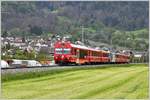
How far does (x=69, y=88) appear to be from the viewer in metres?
19.7

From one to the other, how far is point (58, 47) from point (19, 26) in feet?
32.4

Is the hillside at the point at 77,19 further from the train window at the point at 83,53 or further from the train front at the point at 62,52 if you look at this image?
the train window at the point at 83,53

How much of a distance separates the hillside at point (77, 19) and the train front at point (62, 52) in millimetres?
4408

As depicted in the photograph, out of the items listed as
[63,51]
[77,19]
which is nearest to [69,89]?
[63,51]

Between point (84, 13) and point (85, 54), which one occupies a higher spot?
point (84, 13)

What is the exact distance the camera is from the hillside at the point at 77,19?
5087cm

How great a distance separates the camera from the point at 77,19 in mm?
71938

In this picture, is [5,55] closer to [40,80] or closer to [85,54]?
[40,80]

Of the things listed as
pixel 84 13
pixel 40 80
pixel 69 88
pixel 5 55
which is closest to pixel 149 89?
pixel 69 88

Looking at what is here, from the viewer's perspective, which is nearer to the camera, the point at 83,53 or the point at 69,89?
the point at 69,89

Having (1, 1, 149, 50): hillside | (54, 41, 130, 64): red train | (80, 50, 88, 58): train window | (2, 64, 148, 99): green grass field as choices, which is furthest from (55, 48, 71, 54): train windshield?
(2, 64, 148, 99): green grass field

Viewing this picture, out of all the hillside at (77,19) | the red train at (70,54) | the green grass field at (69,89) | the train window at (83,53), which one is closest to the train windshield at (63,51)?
the red train at (70,54)

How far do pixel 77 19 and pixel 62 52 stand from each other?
29805mm

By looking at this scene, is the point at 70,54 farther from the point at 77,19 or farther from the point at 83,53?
the point at 77,19
